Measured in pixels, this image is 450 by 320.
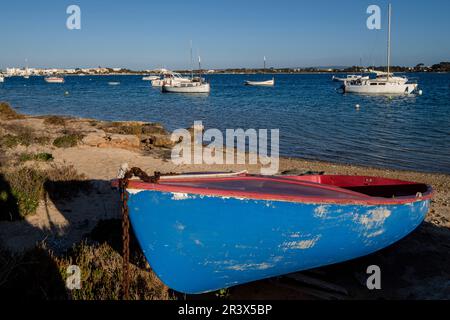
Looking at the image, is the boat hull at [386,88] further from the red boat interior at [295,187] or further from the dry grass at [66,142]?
the red boat interior at [295,187]

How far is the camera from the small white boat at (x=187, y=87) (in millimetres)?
53750

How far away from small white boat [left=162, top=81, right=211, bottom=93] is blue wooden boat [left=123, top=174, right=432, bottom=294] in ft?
161

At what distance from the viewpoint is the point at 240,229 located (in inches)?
183

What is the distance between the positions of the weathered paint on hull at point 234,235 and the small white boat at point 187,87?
4973 cm

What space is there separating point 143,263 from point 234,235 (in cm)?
179

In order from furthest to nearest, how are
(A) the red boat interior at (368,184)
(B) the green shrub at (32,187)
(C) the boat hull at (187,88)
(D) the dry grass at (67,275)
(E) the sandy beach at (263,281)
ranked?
(C) the boat hull at (187,88)
(A) the red boat interior at (368,184)
(B) the green shrub at (32,187)
(E) the sandy beach at (263,281)
(D) the dry grass at (67,275)

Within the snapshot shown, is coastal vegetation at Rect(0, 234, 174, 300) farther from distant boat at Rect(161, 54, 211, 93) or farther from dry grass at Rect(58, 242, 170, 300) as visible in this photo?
distant boat at Rect(161, 54, 211, 93)

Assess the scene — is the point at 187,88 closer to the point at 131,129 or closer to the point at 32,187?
the point at 131,129

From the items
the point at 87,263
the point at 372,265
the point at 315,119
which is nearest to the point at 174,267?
the point at 87,263

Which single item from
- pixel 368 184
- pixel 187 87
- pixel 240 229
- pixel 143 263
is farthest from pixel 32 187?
pixel 187 87

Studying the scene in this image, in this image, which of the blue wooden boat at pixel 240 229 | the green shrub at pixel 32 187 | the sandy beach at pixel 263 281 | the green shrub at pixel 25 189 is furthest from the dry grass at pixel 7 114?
the blue wooden boat at pixel 240 229

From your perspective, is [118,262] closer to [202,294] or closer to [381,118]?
[202,294]
